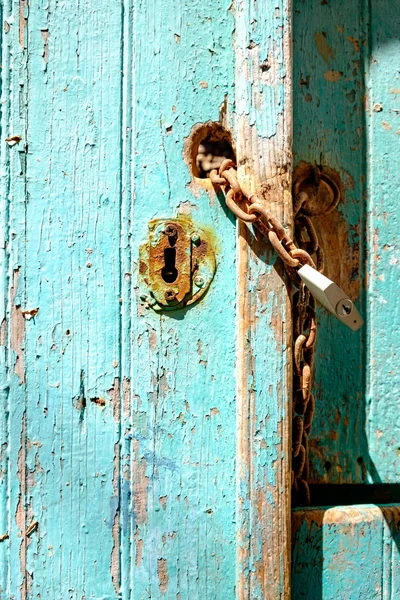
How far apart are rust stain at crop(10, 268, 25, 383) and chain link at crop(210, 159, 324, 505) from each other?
12.3 inches

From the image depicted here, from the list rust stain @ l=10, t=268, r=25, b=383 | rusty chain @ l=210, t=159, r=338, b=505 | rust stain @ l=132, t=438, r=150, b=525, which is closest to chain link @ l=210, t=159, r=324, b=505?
rusty chain @ l=210, t=159, r=338, b=505

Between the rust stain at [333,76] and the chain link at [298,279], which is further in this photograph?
the rust stain at [333,76]

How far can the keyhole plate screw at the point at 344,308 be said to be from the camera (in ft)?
3.05

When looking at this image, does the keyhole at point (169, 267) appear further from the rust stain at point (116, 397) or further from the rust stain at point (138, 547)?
the rust stain at point (138, 547)

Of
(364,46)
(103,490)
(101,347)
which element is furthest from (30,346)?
(364,46)

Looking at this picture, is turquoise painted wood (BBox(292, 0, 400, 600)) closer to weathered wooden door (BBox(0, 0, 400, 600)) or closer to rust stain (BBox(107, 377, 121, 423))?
weathered wooden door (BBox(0, 0, 400, 600))

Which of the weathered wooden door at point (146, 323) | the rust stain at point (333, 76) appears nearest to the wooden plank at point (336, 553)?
the weathered wooden door at point (146, 323)

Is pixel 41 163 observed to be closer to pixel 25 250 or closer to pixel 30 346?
pixel 25 250

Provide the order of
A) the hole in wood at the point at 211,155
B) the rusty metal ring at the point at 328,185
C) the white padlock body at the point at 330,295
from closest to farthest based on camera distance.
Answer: the white padlock body at the point at 330,295
the rusty metal ring at the point at 328,185
the hole in wood at the point at 211,155

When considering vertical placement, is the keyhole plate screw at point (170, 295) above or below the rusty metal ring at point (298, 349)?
above

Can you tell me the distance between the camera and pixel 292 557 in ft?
3.27

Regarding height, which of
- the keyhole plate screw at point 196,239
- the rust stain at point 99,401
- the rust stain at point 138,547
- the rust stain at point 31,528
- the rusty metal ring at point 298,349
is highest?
the keyhole plate screw at point 196,239

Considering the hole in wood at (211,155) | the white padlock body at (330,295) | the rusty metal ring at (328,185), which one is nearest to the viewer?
the white padlock body at (330,295)

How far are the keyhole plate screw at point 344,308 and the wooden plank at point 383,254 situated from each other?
13 centimetres
